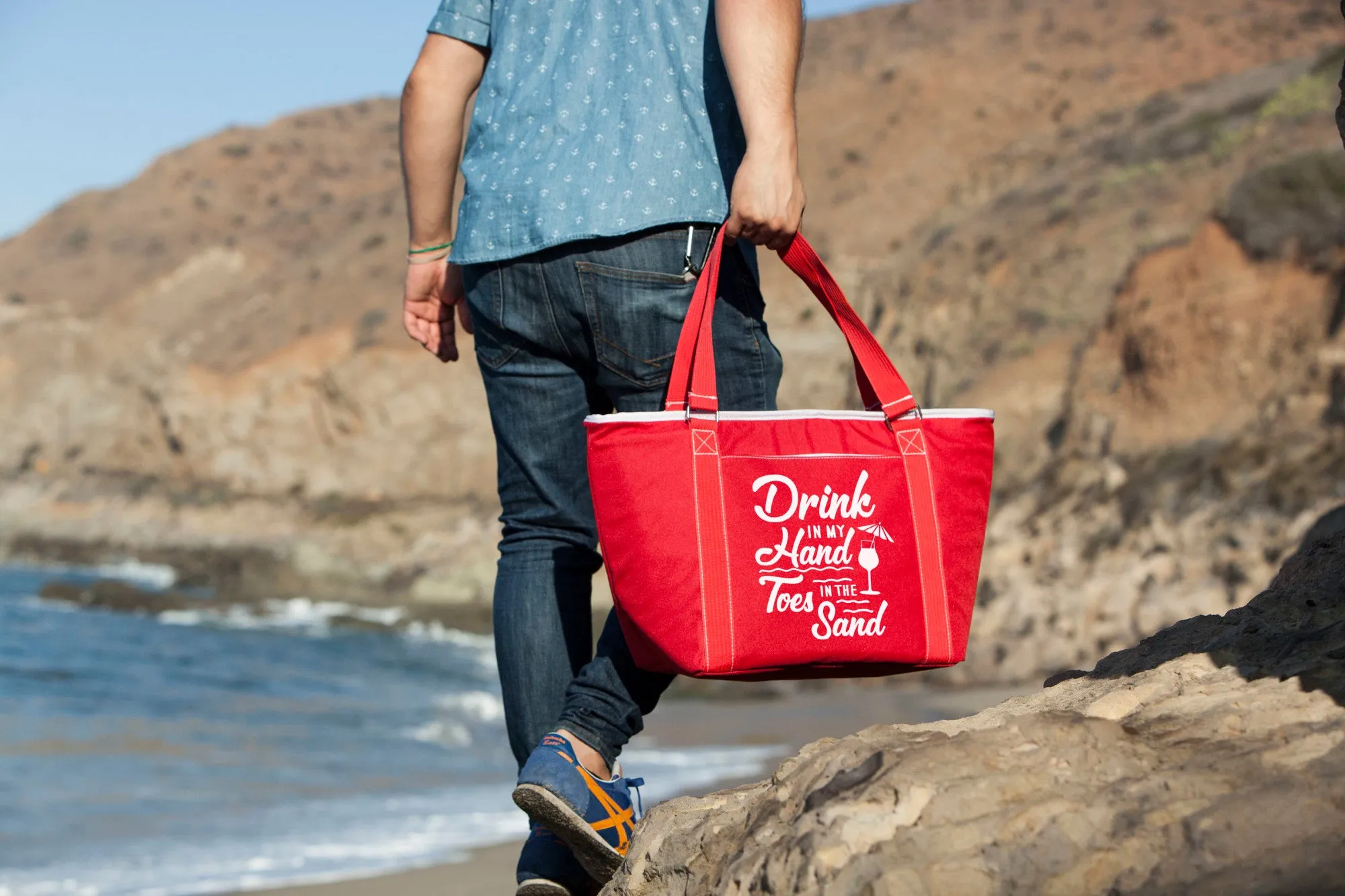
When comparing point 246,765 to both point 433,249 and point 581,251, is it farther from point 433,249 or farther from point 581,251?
point 581,251

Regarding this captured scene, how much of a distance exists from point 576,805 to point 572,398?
27.7 inches

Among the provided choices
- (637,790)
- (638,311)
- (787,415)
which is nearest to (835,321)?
(787,415)

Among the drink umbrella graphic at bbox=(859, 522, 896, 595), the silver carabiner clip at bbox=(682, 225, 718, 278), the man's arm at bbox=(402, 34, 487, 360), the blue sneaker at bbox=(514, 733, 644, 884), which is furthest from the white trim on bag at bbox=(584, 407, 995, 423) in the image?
the man's arm at bbox=(402, 34, 487, 360)

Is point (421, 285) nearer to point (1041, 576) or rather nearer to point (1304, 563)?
point (1304, 563)

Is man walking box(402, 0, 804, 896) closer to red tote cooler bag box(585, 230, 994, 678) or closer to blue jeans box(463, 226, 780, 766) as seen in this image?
blue jeans box(463, 226, 780, 766)

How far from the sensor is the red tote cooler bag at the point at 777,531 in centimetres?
184

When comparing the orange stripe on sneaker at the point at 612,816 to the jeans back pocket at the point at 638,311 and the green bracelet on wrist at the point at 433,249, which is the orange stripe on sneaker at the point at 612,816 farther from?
the green bracelet on wrist at the point at 433,249

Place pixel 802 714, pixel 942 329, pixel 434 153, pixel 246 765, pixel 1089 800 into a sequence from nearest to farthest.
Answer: pixel 1089 800
pixel 434 153
pixel 246 765
pixel 802 714
pixel 942 329

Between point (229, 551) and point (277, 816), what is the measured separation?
22.0m

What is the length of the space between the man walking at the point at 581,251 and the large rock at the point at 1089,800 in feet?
0.96

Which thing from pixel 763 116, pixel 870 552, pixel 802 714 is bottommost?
pixel 802 714

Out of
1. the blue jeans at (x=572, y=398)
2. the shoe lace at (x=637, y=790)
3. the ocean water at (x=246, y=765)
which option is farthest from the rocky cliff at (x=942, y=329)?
the blue jeans at (x=572, y=398)

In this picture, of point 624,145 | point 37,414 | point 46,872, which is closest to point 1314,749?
point 624,145

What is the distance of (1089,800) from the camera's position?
1.44 metres
